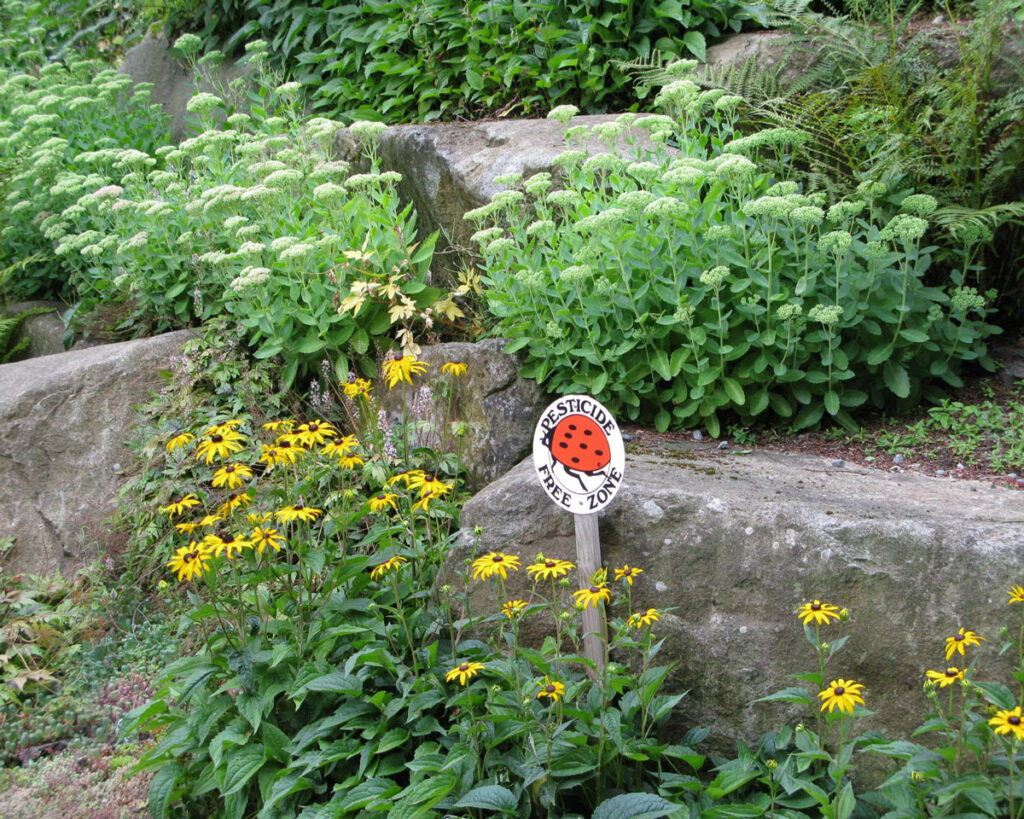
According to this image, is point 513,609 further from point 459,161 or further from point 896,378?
point 459,161

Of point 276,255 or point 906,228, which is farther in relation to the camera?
point 276,255

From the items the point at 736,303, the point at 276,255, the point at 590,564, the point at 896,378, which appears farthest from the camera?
the point at 276,255

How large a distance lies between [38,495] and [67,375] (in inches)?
27.5

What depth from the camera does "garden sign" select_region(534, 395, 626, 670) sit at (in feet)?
9.29

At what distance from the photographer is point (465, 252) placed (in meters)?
5.51

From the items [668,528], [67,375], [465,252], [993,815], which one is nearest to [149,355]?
[67,375]

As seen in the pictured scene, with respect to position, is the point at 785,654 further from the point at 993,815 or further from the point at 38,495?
the point at 38,495

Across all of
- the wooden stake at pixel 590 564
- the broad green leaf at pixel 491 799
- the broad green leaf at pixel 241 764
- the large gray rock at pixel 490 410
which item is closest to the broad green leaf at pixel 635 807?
the broad green leaf at pixel 491 799

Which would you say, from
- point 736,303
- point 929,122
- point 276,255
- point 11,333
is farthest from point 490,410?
point 11,333

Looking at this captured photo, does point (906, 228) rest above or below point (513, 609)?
above

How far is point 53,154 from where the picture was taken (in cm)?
666

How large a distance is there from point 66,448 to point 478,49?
3935 mm

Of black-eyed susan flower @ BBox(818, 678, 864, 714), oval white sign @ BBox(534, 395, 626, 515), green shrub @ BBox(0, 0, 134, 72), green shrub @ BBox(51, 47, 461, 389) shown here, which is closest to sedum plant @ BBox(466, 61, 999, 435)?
oval white sign @ BBox(534, 395, 626, 515)

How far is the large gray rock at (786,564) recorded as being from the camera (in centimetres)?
271
